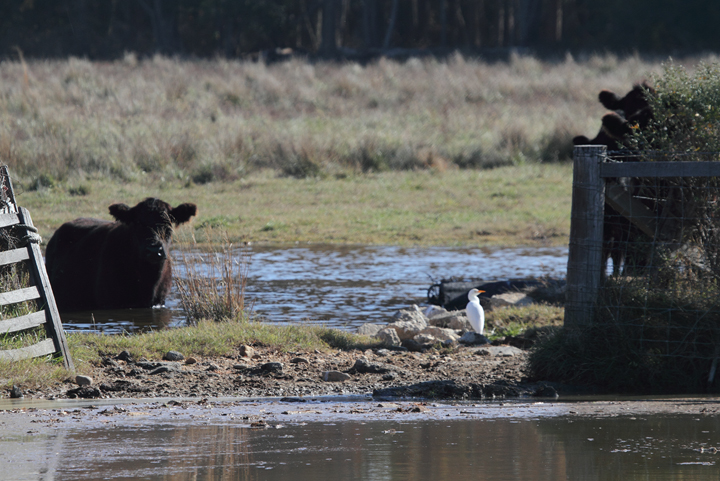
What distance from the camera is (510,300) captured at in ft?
35.3

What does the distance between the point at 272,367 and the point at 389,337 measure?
1.47m

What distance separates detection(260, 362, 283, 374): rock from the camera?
24.9 feet

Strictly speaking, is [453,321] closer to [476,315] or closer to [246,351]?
→ [476,315]

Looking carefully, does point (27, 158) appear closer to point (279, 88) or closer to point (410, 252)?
point (410, 252)

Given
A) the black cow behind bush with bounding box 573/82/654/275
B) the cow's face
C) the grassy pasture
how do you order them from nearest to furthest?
1. the black cow behind bush with bounding box 573/82/654/275
2. the cow's face
3. the grassy pasture

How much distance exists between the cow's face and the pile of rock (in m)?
2.85

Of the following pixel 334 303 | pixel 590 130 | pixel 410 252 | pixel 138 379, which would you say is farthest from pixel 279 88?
pixel 138 379

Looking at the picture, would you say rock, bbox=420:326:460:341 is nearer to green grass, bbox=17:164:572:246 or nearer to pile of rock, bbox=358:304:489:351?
pile of rock, bbox=358:304:489:351

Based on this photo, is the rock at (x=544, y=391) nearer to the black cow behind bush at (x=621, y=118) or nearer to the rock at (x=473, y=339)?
the rock at (x=473, y=339)

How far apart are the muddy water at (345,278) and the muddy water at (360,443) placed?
12.5 ft

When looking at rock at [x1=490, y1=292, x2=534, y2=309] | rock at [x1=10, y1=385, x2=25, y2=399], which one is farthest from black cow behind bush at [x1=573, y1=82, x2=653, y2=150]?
rock at [x1=10, y1=385, x2=25, y2=399]

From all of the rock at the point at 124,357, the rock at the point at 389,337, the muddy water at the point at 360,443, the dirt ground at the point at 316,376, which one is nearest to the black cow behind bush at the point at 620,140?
the dirt ground at the point at 316,376

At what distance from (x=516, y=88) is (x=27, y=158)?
18092 millimetres

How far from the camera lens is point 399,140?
77.2 feet
